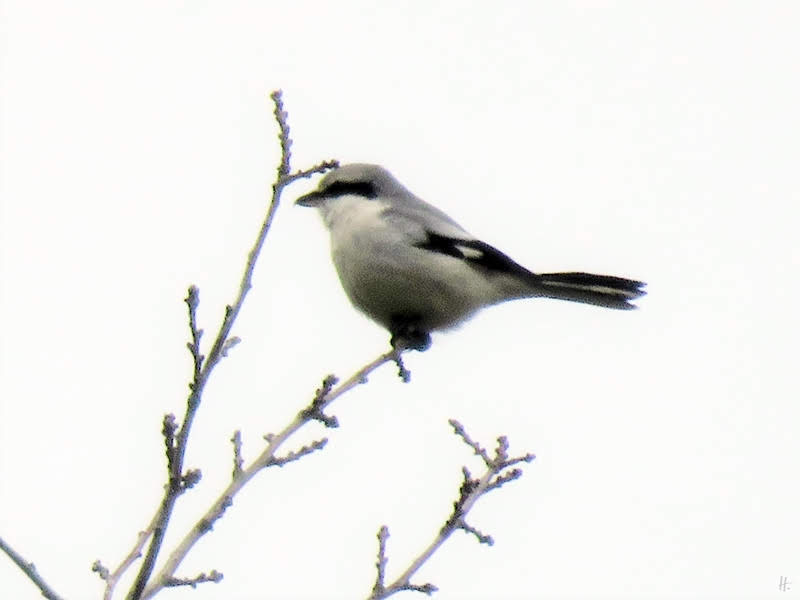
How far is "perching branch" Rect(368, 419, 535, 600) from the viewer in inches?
101

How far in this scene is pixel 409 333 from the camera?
504cm

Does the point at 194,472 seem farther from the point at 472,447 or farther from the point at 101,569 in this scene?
the point at 472,447

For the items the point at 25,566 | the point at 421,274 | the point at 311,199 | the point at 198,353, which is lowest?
the point at 25,566

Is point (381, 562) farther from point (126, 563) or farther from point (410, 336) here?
point (410, 336)

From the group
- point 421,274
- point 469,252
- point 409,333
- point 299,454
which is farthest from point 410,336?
point 299,454

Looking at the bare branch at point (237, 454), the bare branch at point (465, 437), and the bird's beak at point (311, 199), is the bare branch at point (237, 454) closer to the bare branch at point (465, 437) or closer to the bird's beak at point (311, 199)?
the bare branch at point (465, 437)

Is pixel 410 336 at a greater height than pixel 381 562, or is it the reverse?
pixel 410 336

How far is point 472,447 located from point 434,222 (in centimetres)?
208

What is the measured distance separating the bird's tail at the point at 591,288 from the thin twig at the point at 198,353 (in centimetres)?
248

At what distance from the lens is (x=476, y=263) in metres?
5.16

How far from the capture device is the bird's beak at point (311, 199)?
5.51 m

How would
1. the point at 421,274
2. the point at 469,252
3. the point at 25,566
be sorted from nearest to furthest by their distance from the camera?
the point at 25,566, the point at 421,274, the point at 469,252

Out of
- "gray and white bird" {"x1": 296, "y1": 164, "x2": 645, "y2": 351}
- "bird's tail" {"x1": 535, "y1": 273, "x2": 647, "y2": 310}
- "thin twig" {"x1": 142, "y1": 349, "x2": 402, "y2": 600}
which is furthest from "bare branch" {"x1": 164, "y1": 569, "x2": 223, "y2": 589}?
"bird's tail" {"x1": 535, "y1": 273, "x2": 647, "y2": 310}

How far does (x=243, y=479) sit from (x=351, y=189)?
310 cm
